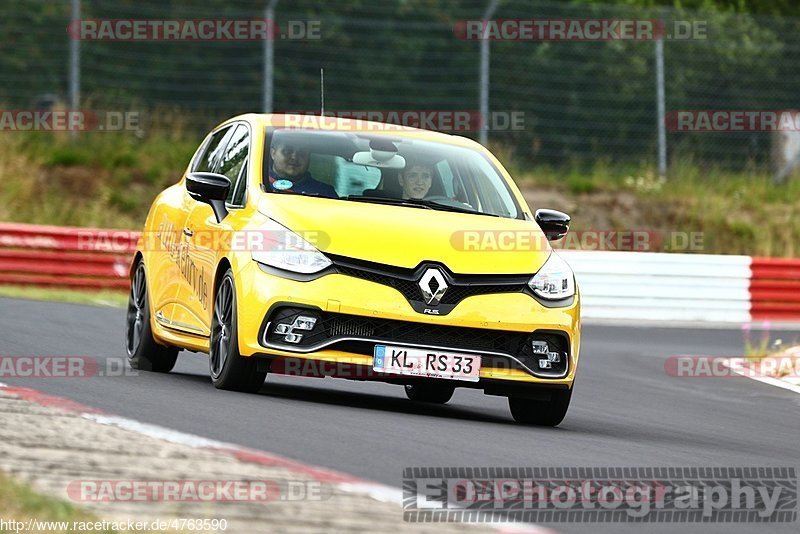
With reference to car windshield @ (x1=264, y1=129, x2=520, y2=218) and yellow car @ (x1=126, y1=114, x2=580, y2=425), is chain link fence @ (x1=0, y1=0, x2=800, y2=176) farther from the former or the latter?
yellow car @ (x1=126, y1=114, x2=580, y2=425)

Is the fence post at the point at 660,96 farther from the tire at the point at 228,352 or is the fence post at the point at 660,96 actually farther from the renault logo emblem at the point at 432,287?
the renault logo emblem at the point at 432,287

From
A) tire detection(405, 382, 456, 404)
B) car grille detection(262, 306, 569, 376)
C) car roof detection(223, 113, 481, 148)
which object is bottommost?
tire detection(405, 382, 456, 404)

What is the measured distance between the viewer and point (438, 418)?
930 centimetres

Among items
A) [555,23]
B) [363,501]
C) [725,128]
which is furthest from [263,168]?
[725,128]

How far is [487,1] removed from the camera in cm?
2789

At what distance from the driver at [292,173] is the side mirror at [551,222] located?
1.32 metres

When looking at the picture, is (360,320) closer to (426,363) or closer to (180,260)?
(426,363)

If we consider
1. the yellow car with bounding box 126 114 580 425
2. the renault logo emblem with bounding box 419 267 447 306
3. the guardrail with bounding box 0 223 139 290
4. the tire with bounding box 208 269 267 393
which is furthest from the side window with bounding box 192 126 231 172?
the guardrail with bounding box 0 223 139 290

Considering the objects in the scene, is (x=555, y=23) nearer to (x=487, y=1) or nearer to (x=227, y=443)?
(x=487, y=1)

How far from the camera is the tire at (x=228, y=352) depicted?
9.16m

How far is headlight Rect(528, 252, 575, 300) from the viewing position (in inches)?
366

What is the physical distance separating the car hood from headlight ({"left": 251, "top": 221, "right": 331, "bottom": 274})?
0.05 metres

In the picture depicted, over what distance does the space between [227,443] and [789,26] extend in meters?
22.1

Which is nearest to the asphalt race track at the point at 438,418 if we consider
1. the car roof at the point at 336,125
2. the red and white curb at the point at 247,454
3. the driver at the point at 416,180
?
the red and white curb at the point at 247,454
